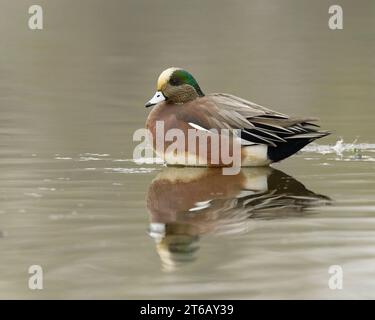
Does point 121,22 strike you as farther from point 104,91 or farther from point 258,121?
point 258,121

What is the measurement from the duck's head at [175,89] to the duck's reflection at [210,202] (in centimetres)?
77

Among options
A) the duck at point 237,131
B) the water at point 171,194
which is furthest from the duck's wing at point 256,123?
the water at point 171,194

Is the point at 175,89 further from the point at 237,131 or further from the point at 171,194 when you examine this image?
the point at 171,194

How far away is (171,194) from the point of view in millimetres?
7758

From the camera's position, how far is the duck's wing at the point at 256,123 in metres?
8.76

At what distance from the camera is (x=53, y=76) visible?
51.0 feet

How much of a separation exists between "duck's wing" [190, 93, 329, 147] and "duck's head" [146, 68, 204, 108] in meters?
0.31

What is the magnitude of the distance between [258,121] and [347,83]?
585 cm

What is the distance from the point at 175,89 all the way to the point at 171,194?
1.80 metres

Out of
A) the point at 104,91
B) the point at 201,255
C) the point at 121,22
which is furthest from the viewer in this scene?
the point at 121,22

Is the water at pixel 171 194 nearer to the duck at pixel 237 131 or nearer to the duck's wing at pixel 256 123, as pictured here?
the duck at pixel 237 131

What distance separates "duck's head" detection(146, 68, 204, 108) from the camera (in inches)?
368

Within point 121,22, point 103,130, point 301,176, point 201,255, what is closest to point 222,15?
point 121,22
